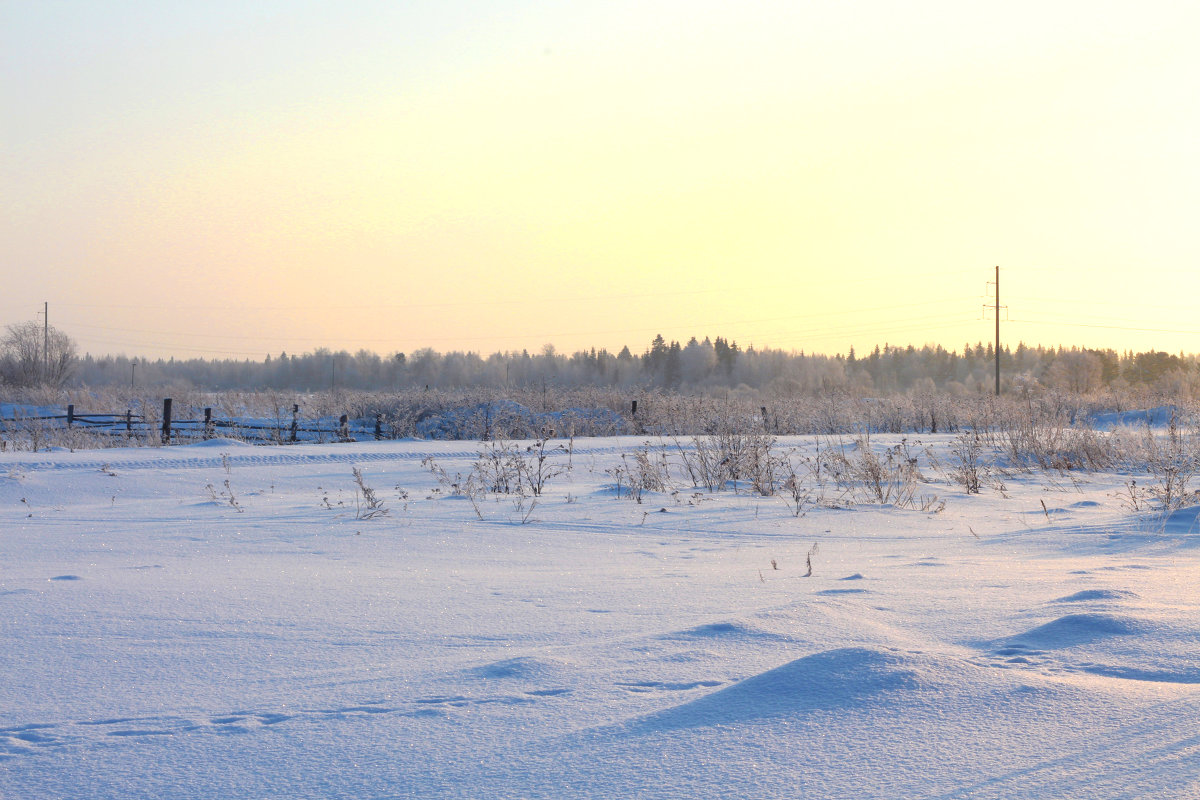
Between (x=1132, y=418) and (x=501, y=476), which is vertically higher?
(x=1132, y=418)

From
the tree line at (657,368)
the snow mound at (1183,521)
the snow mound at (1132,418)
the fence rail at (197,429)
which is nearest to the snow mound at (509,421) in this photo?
the fence rail at (197,429)

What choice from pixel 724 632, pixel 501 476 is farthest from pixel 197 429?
pixel 724 632

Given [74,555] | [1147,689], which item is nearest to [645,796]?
[1147,689]

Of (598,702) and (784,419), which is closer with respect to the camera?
(598,702)

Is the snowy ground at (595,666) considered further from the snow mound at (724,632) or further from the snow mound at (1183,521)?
the snow mound at (1183,521)

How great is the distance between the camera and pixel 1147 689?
7.95 ft

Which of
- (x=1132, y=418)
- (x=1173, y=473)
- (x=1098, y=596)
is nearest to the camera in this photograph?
(x=1098, y=596)

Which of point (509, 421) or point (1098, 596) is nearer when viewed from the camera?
point (1098, 596)

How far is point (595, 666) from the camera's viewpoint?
2816 mm

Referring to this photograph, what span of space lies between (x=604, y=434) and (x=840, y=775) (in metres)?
22.7

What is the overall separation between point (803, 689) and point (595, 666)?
0.73m

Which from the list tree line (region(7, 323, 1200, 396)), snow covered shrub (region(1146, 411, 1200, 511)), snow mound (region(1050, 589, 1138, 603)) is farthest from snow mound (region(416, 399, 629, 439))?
tree line (region(7, 323, 1200, 396))

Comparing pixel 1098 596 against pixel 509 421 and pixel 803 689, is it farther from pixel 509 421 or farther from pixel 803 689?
pixel 509 421

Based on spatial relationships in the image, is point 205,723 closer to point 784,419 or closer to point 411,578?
point 411,578
